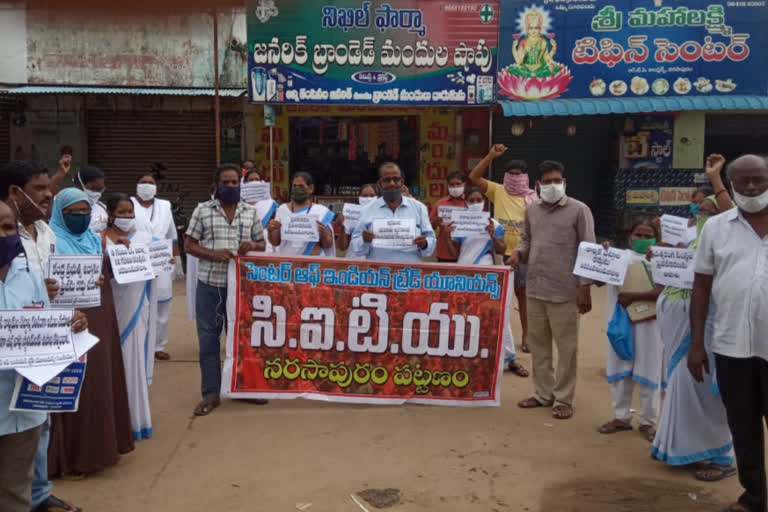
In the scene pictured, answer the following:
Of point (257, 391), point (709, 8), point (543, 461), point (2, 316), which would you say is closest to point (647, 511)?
point (543, 461)

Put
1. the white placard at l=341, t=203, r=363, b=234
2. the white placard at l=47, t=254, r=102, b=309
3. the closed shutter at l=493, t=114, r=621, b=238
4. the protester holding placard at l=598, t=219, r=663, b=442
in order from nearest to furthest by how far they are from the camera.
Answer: the white placard at l=47, t=254, r=102, b=309
the protester holding placard at l=598, t=219, r=663, b=442
the white placard at l=341, t=203, r=363, b=234
the closed shutter at l=493, t=114, r=621, b=238

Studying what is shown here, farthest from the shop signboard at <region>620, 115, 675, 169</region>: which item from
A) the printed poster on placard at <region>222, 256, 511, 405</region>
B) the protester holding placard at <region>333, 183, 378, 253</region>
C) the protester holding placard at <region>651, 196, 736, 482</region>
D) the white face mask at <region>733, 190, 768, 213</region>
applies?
the white face mask at <region>733, 190, 768, 213</region>

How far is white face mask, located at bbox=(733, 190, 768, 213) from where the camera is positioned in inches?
141

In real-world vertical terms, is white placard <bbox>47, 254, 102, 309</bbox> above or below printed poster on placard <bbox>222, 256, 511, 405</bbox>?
above

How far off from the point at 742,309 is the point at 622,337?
143cm

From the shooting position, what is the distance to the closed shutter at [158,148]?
585 inches

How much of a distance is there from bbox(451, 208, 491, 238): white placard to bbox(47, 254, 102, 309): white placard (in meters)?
3.46

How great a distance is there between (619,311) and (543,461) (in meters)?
1.24

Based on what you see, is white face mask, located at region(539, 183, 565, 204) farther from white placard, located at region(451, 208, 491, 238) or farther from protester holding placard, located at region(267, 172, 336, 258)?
protester holding placard, located at region(267, 172, 336, 258)

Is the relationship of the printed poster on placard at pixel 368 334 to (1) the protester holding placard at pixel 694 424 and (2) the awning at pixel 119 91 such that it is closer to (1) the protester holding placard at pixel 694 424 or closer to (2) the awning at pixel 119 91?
(1) the protester holding placard at pixel 694 424

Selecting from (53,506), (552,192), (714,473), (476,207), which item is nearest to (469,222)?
(476,207)

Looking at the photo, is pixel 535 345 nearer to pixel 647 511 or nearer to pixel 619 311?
pixel 619 311

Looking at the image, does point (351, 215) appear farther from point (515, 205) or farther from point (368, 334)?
point (368, 334)

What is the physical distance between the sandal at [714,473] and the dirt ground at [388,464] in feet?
0.17
